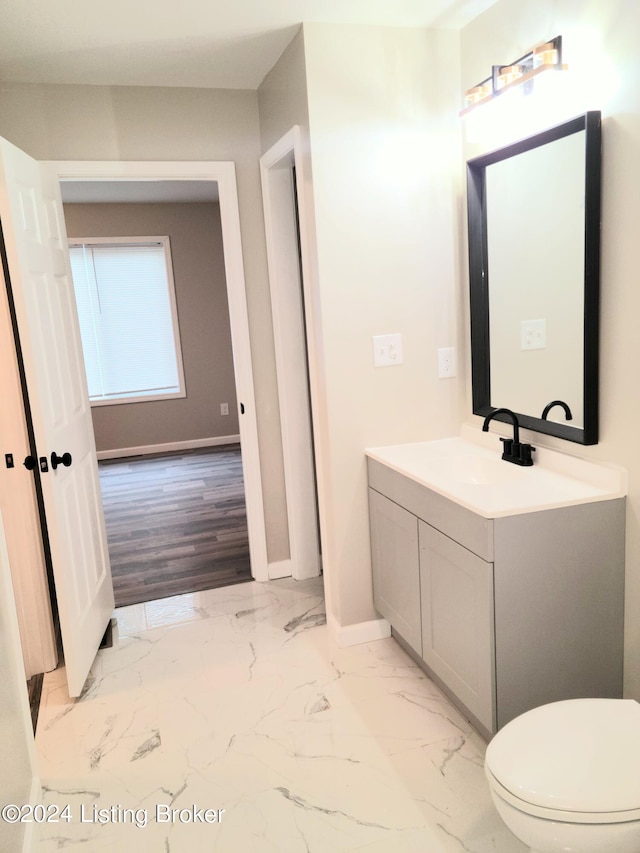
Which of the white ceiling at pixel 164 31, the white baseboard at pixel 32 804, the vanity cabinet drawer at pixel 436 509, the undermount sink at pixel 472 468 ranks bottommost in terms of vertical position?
the white baseboard at pixel 32 804

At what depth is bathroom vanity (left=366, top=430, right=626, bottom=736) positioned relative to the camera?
1.88 metres

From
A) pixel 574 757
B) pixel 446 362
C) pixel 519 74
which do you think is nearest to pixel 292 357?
pixel 446 362

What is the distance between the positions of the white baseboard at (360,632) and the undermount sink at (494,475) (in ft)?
2.45

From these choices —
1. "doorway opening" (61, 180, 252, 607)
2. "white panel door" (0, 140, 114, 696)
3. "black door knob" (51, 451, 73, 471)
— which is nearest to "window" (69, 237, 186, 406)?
"doorway opening" (61, 180, 252, 607)

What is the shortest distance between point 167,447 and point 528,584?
519 cm

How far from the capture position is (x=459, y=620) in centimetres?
207

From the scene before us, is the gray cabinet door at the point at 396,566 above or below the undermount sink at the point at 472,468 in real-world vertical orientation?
below

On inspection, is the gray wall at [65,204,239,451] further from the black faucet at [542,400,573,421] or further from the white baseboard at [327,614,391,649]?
the black faucet at [542,400,573,421]

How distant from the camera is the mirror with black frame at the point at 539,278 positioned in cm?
196

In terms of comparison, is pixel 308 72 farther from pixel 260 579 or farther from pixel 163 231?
pixel 163 231

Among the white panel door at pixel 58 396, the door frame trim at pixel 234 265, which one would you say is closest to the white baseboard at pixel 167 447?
the door frame trim at pixel 234 265

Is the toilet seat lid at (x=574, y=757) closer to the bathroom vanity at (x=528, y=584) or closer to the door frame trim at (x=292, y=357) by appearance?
the bathroom vanity at (x=528, y=584)

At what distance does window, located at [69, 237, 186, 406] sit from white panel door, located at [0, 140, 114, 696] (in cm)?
356

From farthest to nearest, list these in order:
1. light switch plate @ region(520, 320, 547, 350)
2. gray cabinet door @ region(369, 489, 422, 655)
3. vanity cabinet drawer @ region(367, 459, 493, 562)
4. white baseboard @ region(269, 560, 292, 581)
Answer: white baseboard @ region(269, 560, 292, 581) < gray cabinet door @ region(369, 489, 422, 655) < light switch plate @ region(520, 320, 547, 350) < vanity cabinet drawer @ region(367, 459, 493, 562)
